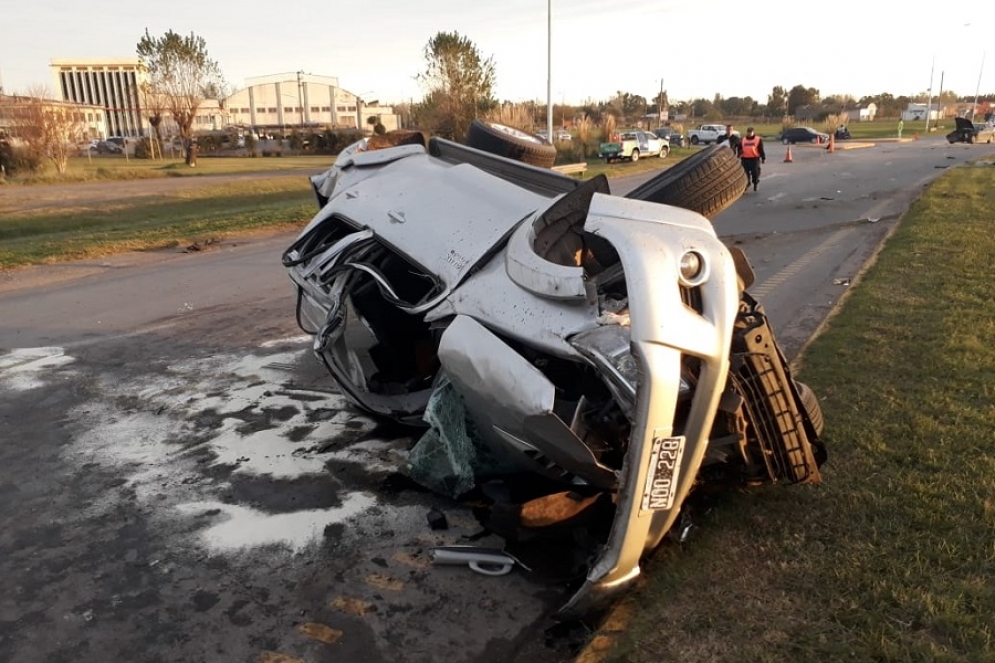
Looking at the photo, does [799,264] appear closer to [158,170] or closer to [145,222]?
[145,222]

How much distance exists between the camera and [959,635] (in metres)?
2.35

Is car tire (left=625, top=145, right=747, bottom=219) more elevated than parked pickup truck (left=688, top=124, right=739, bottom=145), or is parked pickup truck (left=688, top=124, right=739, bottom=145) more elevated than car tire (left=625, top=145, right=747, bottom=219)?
parked pickup truck (left=688, top=124, right=739, bottom=145)

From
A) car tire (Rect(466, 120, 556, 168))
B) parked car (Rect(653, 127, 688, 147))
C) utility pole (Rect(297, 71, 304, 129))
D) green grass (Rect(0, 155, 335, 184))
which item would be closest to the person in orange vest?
car tire (Rect(466, 120, 556, 168))

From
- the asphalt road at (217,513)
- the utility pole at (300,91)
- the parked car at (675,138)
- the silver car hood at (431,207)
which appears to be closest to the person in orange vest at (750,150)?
the asphalt road at (217,513)

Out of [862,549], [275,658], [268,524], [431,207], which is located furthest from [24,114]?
[862,549]

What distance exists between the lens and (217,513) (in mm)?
3559

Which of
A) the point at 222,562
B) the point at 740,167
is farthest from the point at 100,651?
the point at 740,167

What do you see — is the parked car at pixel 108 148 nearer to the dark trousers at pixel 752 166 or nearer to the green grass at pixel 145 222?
the green grass at pixel 145 222

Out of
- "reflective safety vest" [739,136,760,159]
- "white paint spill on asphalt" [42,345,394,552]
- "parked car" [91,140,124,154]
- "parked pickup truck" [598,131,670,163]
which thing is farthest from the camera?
"parked car" [91,140,124,154]

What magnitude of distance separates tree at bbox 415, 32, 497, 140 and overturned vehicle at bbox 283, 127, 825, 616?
31.8m

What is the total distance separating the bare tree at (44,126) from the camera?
27.8m

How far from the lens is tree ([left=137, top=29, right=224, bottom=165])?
133 feet

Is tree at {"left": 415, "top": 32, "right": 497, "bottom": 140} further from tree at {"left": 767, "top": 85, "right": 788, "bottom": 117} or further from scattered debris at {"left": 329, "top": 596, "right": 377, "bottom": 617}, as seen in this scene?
tree at {"left": 767, "top": 85, "right": 788, "bottom": 117}

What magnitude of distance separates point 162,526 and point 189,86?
43.5 m
